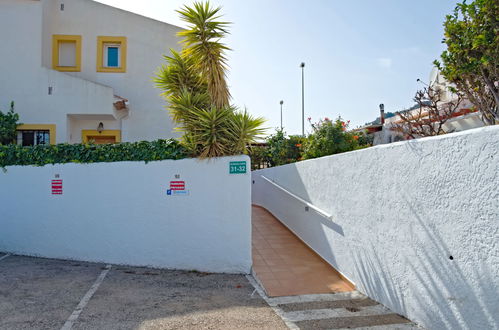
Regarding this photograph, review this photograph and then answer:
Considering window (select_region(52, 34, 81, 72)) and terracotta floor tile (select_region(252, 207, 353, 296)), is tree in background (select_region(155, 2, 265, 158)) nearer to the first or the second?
terracotta floor tile (select_region(252, 207, 353, 296))

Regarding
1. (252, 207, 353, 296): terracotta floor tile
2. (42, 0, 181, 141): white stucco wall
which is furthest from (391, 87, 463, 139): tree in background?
(42, 0, 181, 141): white stucco wall

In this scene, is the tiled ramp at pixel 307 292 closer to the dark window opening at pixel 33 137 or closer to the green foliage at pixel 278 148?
the green foliage at pixel 278 148

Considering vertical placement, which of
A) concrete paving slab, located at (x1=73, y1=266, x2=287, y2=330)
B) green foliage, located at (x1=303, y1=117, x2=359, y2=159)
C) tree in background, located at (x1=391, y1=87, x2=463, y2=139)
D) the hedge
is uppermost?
tree in background, located at (x1=391, y1=87, x2=463, y2=139)

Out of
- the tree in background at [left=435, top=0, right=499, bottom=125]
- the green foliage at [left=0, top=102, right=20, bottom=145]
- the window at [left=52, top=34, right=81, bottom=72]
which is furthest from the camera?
the window at [left=52, top=34, right=81, bottom=72]

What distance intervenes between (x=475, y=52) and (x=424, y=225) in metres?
5.21

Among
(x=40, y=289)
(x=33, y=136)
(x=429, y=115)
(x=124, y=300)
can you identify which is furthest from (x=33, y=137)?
(x=429, y=115)

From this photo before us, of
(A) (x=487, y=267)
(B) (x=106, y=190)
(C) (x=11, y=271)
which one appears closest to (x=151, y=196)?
(B) (x=106, y=190)

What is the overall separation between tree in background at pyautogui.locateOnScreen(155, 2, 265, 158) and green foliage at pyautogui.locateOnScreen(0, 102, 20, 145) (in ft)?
20.2

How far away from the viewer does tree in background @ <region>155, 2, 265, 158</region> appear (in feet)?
25.1

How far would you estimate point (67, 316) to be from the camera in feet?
16.7

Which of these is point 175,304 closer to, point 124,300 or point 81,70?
point 124,300

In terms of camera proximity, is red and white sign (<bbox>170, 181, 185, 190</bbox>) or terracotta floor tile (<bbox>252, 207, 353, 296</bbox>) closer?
terracotta floor tile (<bbox>252, 207, 353, 296</bbox>)

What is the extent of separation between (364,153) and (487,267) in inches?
107

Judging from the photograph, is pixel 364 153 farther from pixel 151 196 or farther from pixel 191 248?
pixel 151 196
